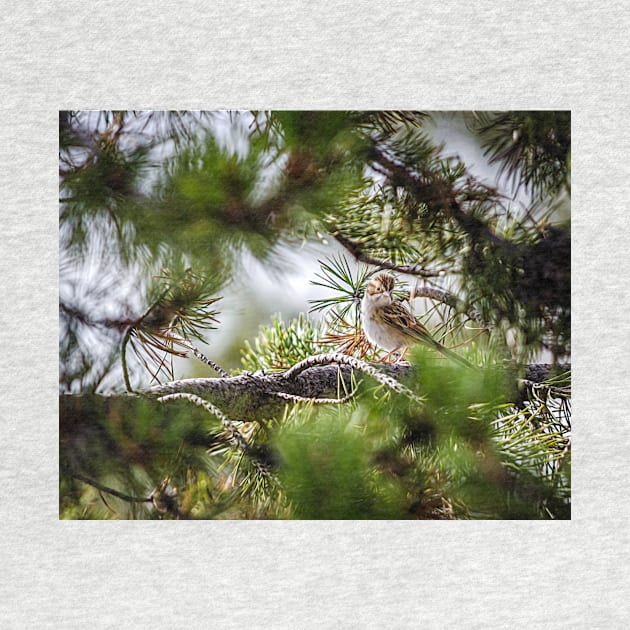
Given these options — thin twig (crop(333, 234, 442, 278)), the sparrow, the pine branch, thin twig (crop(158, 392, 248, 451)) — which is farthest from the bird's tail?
thin twig (crop(158, 392, 248, 451))

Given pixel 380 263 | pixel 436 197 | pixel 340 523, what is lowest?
pixel 340 523

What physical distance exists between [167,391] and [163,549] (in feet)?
1.18

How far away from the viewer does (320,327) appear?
5.24 ft

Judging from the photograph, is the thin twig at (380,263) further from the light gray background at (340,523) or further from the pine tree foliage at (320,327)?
the light gray background at (340,523)

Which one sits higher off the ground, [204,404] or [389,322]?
[389,322]

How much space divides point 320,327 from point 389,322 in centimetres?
15

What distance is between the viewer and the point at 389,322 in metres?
1.59

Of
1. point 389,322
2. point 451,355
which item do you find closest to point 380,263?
point 389,322

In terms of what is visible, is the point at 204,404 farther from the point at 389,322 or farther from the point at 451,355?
the point at 451,355

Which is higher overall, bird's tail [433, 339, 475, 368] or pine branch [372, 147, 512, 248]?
pine branch [372, 147, 512, 248]

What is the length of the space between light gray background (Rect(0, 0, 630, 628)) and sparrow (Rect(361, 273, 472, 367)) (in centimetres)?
35

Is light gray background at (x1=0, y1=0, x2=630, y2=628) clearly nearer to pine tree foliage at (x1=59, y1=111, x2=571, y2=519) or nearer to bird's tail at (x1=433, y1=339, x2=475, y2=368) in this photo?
pine tree foliage at (x1=59, y1=111, x2=571, y2=519)

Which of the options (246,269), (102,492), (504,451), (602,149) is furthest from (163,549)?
(602,149)

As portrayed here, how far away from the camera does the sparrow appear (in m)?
1.59
